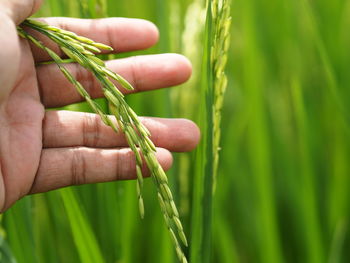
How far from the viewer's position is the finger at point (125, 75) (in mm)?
1428

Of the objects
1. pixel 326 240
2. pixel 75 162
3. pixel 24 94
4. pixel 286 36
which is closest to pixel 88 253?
pixel 75 162

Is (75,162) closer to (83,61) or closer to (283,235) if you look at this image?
(83,61)

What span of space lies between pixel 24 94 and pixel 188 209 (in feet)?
1.79

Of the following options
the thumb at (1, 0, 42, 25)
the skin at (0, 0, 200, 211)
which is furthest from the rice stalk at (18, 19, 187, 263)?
the skin at (0, 0, 200, 211)

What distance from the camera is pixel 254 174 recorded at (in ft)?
5.72

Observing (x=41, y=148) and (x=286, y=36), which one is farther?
(x=286, y=36)

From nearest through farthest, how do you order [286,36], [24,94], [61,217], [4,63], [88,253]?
1. [4,63]
2. [88,253]
3. [24,94]
4. [61,217]
5. [286,36]

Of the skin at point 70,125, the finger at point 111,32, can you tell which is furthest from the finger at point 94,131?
the finger at point 111,32

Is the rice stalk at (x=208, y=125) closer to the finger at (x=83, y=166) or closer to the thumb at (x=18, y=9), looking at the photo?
the finger at (x=83, y=166)

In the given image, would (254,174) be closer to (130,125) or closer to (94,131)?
(94,131)

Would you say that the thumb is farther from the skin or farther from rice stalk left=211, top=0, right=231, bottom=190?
rice stalk left=211, top=0, right=231, bottom=190

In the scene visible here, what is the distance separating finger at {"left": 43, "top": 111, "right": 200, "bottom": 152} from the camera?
139cm

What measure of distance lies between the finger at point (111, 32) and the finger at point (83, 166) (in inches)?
10.4

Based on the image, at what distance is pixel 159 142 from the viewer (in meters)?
1.40
